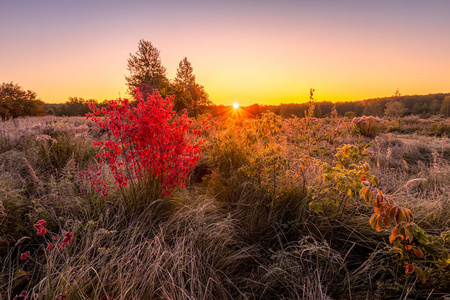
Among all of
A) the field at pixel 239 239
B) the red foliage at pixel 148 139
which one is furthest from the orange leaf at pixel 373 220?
the red foliage at pixel 148 139

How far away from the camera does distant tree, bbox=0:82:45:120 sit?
20.6m

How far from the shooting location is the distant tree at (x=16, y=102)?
2059 cm

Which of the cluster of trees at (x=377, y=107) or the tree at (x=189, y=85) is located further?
the cluster of trees at (x=377, y=107)

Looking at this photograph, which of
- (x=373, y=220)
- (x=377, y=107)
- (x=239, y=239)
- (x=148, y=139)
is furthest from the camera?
(x=377, y=107)

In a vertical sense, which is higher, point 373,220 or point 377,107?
point 377,107

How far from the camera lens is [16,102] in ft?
71.3

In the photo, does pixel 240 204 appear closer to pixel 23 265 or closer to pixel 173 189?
pixel 173 189

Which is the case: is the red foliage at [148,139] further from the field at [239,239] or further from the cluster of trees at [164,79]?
the cluster of trees at [164,79]

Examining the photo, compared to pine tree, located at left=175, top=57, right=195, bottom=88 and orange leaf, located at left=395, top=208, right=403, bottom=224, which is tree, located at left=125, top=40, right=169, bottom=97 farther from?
orange leaf, located at left=395, top=208, right=403, bottom=224

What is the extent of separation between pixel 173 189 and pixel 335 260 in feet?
6.86

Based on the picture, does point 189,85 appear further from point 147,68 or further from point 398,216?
point 398,216

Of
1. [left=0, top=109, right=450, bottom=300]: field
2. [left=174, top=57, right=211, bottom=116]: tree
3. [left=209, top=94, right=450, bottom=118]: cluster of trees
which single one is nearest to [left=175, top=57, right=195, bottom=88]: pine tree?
[left=174, top=57, right=211, bottom=116]: tree

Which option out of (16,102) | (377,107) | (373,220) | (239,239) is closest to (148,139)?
(239,239)

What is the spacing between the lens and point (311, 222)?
2.58 m
